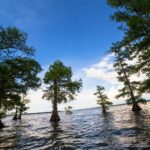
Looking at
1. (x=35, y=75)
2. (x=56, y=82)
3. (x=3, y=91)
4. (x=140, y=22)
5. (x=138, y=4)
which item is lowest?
(x=3, y=91)

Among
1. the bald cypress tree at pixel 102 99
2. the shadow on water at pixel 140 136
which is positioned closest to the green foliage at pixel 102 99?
the bald cypress tree at pixel 102 99

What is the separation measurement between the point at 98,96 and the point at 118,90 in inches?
676

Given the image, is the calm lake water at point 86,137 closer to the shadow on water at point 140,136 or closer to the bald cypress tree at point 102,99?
the shadow on water at point 140,136

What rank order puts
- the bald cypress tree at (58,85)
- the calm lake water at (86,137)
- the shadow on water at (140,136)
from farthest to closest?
the bald cypress tree at (58,85), the calm lake water at (86,137), the shadow on water at (140,136)

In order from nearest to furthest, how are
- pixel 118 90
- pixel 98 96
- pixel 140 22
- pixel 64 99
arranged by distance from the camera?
pixel 140 22
pixel 64 99
pixel 118 90
pixel 98 96

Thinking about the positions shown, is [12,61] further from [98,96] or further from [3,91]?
[98,96]

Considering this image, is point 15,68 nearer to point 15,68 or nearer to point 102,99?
point 15,68

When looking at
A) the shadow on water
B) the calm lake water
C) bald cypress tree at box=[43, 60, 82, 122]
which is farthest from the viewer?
bald cypress tree at box=[43, 60, 82, 122]

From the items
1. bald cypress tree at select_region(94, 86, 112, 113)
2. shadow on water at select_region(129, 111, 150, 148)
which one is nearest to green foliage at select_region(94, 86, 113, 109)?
bald cypress tree at select_region(94, 86, 112, 113)

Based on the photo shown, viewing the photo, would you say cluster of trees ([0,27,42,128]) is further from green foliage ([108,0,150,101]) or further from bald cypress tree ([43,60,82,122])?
bald cypress tree ([43,60,82,122])

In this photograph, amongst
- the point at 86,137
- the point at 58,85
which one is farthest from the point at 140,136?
the point at 58,85

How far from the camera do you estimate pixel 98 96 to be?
68.1 meters

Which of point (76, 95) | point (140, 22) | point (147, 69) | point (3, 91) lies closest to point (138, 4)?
point (140, 22)

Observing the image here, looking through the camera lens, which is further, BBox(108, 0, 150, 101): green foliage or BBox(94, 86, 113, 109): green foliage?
BBox(94, 86, 113, 109): green foliage
